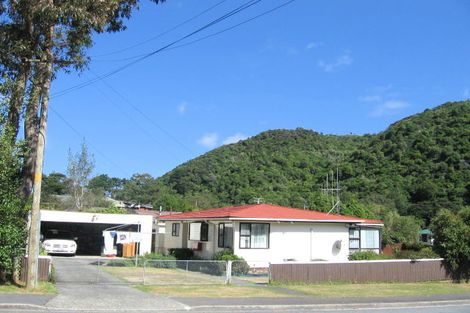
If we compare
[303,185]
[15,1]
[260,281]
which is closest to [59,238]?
[260,281]

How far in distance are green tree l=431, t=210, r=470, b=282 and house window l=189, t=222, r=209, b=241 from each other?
12478 mm

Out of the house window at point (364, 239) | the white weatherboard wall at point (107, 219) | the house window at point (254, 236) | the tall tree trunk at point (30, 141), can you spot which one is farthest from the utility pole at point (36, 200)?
the house window at point (364, 239)

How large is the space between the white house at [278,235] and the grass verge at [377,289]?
6.90 metres

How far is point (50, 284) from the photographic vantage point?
1819cm

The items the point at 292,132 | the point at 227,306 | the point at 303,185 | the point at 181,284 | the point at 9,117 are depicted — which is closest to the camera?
the point at 227,306

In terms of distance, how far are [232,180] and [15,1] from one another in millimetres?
49815

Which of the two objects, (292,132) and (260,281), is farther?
(292,132)

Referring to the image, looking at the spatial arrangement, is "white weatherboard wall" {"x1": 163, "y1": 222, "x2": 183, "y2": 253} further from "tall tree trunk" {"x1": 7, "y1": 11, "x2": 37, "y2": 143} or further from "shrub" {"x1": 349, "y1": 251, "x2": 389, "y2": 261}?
"tall tree trunk" {"x1": 7, "y1": 11, "x2": 37, "y2": 143}

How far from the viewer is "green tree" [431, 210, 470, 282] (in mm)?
24672

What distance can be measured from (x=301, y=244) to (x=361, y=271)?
284 inches

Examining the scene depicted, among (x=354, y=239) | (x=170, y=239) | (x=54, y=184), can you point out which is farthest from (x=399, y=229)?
(x=54, y=184)

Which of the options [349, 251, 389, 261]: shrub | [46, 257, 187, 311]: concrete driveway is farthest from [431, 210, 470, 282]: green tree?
[46, 257, 187, 311]: concrete driveway

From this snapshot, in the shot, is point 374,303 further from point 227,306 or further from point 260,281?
point 260,281

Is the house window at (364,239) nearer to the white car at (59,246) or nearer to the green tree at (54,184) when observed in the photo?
the white car at (59,246)
